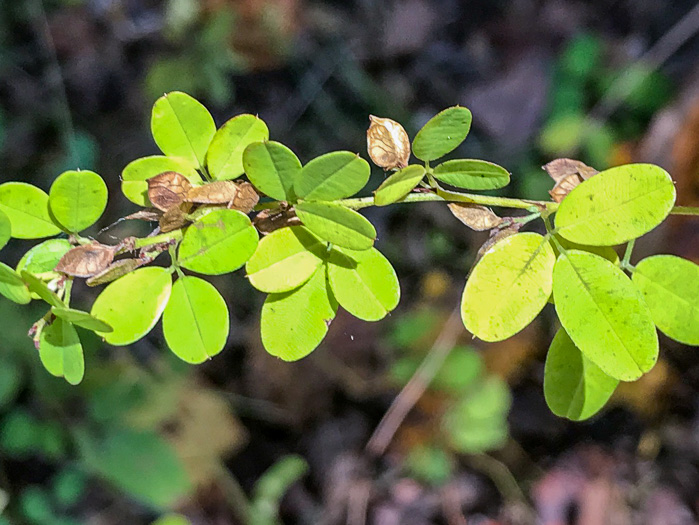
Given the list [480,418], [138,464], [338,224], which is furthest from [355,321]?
[338,224]

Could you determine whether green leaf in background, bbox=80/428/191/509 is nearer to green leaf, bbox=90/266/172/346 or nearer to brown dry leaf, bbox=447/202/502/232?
green leaf, bbox=90/266/172/346

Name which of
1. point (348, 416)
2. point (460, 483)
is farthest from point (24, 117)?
point (460, 483)

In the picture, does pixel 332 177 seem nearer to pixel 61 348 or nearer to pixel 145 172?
pixel 145 172

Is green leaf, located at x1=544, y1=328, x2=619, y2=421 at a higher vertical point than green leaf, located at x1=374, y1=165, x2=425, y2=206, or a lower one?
lower

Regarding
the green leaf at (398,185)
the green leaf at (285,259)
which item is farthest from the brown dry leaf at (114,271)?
the green leaf at (398,185)

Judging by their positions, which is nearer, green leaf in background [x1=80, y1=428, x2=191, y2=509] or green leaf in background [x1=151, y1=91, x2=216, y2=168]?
green leaf in background [x1=151, y1=91, x2=216, y2=168]

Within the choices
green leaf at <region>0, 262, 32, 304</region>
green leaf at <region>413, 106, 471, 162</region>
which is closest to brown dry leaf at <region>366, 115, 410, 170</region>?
green leaf at <region>413, 106, 471, 162</region>

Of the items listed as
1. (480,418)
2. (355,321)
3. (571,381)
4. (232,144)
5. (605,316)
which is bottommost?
(480,418)

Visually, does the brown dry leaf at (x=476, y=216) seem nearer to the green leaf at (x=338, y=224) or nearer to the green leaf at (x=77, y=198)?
the green leaf at (x=338, y=224)
